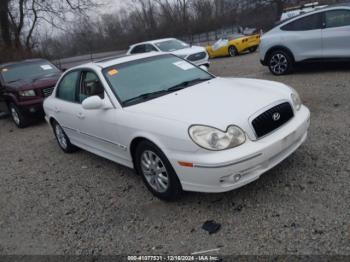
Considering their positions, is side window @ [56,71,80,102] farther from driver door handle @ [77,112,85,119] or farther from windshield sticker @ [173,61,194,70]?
windshield sticker @ [173,61,194,70]

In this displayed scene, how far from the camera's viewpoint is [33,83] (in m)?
8.61

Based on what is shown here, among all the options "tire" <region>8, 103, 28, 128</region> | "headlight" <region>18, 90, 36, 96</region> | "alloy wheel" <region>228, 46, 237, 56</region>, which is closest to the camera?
"headlight" <region>18, 90, 36, 96</region>

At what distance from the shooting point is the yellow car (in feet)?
58.7

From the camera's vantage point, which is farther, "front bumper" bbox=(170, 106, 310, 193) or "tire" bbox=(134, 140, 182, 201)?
"tire" bbox=(134, 140, 182, 201)

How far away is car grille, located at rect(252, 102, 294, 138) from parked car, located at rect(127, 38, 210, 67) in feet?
29.0

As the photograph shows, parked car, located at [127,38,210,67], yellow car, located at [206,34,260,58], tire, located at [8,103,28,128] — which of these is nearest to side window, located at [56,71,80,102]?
tire, located at [8,103,28,128]

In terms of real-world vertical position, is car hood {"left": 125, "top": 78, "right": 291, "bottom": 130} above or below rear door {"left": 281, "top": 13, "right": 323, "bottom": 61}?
below

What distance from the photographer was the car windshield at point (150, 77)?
162 inches

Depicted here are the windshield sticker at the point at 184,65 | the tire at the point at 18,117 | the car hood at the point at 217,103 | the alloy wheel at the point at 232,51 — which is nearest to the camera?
the car hood at the point at 217,103

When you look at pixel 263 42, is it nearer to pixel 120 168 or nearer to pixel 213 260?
Result: pixel 120 168

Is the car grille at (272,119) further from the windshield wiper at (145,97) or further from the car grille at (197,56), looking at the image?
the car grille at (197,56)

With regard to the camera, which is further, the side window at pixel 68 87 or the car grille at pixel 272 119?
the side window at pixel 68 87

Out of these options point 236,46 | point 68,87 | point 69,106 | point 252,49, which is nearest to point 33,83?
point 68,87

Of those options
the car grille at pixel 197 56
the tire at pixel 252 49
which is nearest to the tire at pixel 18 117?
the car grille at pixel 197 56
